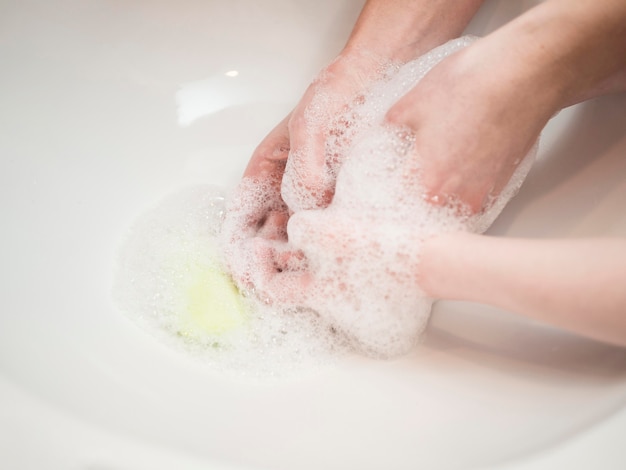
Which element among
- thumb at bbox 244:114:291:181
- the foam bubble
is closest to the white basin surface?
the foam bubble

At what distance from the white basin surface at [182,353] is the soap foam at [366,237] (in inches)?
2.6

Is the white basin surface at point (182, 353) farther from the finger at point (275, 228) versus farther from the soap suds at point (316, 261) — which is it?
the finger at point (275, 228)

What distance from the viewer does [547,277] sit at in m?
0.58

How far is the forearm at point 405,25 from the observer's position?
919mm

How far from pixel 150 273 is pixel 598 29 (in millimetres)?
671

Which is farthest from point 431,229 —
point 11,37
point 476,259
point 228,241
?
point 11,37

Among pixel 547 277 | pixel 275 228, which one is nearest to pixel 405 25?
pixel 275 228

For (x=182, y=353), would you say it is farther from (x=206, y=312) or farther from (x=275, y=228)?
(x=275, y=228)

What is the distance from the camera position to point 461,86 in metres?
0.70

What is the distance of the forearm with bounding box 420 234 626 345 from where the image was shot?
0.56 metres

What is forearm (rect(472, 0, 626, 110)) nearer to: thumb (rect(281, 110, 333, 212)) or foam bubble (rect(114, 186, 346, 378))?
thumb (rect(281, 110, 333, 212))

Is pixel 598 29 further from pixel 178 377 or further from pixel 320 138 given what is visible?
pixel 178 377

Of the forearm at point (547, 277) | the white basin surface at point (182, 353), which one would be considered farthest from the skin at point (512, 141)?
the white basin surface at point (182, 353)

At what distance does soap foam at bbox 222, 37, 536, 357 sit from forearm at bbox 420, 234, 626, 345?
62 mm
